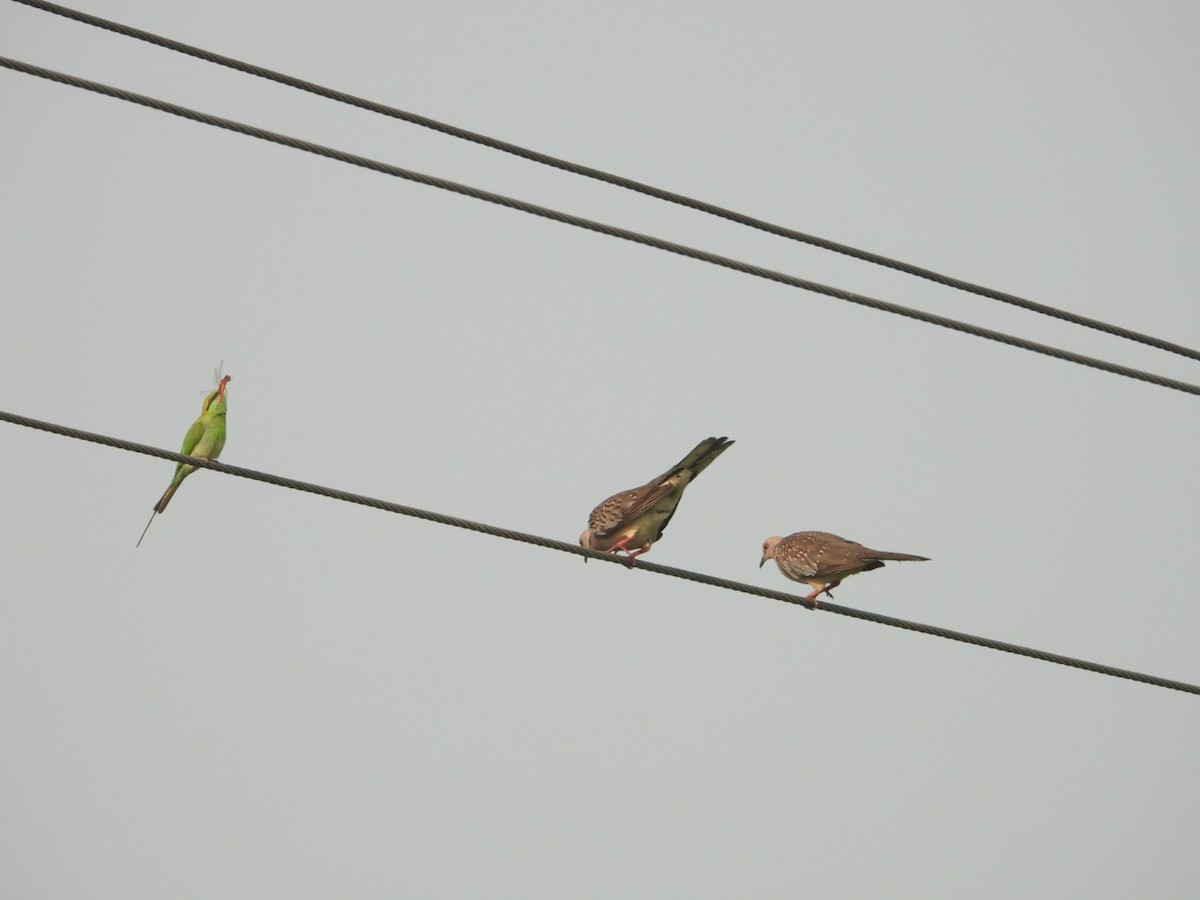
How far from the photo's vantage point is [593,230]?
6.96 m

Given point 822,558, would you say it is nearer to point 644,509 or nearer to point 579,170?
point 644,509

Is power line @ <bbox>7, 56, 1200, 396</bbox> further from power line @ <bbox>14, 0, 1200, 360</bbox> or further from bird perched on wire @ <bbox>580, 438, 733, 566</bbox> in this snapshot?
bird perched on wire @ <bbox>580, 438, 733, 566</bbox>

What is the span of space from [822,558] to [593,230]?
16.3ft

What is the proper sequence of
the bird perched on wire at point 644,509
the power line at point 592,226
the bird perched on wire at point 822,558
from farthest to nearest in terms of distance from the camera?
1. the bird perched on wire at point 822,558
2. the bird perched on wire at point 644,509
3. the power line at point 592,226

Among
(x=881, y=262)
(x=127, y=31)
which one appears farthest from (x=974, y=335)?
(x=127, y=31)

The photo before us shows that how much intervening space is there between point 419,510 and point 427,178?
1637mm

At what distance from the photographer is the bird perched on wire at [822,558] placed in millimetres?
10695

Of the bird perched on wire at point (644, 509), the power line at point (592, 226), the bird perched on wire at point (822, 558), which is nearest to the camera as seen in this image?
the power line at point (592, 226)

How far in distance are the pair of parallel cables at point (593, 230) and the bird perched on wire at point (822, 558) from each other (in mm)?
2904

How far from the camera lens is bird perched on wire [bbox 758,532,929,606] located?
1070cm

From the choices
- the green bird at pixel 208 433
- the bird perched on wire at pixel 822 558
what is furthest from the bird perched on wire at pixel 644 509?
the green bird at pixel 208 433

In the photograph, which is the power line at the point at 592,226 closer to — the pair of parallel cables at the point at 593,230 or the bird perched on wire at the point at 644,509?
the pair of parallel cables at the point at 593,230

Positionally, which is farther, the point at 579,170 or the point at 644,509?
the point at 644,509

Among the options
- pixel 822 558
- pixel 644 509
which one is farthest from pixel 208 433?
pixel 822 558
